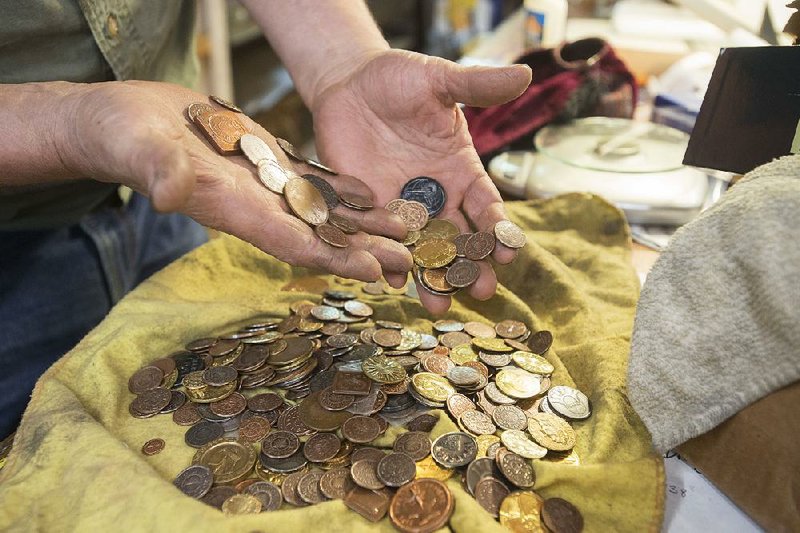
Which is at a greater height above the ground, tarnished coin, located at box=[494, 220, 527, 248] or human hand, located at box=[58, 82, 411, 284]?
human hand, located at box=[58, 82, 411, 284]

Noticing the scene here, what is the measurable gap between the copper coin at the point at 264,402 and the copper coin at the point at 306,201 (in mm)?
329

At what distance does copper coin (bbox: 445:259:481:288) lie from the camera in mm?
1274

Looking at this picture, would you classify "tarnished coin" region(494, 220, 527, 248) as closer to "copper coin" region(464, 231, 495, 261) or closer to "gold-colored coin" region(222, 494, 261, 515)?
"copper coin" region(464, 231, 495, 261)

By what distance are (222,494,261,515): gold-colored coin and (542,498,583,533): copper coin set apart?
1.35 feet

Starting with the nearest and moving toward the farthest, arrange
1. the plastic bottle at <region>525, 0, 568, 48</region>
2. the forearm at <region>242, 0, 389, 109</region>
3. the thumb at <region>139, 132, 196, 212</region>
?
1. the thumb at <region>139, 132, 196, 212</region>
2. the forearm at <region>242, 0, 389, 109</region>
3. the plastic bottle at <region>525, 0, 568, 48</region>

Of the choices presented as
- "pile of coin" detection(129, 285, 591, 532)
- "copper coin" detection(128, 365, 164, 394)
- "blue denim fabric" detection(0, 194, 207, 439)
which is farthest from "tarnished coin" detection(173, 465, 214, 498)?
"blue denim fabric" detection(0, 194, 207, 439)

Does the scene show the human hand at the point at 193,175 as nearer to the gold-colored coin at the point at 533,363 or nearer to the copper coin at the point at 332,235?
the copper coin at the point at 332,235

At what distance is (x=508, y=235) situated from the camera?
1.32 meters

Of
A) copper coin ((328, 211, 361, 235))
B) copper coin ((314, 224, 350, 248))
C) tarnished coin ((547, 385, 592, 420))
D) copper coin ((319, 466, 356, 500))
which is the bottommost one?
tarnished coin ((547, 385, 592, 420))

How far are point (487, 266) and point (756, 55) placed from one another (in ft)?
2.19

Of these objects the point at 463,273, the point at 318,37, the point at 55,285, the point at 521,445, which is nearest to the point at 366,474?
the point at 521,445

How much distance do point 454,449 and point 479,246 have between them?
1.51 ft

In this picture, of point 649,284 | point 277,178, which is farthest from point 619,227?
point 277,178

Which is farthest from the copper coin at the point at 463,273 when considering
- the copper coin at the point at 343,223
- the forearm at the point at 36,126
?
the forearm at the point at 36,126
